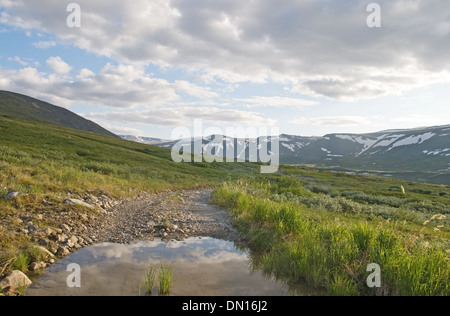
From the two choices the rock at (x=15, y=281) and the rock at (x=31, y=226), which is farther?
the rock at (x=31, y=226)

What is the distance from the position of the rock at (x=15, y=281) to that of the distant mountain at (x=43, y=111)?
152422mm

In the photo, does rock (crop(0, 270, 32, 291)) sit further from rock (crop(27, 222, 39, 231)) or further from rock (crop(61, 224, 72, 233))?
rock (crop(61, 224, 72, 233))

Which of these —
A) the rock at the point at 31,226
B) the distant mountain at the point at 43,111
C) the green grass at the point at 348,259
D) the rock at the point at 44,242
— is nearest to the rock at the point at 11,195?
the rock at the point at 31,226

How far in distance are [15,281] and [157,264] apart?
286 centimetres

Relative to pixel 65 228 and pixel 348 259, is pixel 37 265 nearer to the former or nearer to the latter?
pixel 65 228

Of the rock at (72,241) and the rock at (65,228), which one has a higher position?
the rock at (65,228)

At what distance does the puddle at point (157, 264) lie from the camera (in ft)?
18.2

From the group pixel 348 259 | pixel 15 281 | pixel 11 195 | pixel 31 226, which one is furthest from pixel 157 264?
pixel 11 195

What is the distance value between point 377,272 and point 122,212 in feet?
35.0

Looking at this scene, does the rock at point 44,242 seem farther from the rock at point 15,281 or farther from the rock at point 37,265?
the rock at point 15,281

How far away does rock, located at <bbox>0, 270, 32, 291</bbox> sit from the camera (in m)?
5.23
